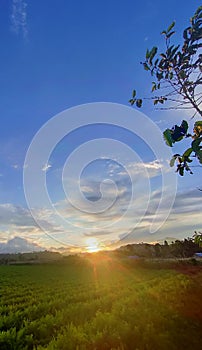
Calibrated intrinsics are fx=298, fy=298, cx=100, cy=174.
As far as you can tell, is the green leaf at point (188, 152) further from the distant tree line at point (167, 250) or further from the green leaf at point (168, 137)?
the distant tree line at point (167, 250)

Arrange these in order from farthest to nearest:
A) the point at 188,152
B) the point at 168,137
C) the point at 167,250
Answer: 1. the point at 167,250
2. the point at 188,152
3. the point at 168,137

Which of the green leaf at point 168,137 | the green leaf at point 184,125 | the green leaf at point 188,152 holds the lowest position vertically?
the green leaf at point 188,152

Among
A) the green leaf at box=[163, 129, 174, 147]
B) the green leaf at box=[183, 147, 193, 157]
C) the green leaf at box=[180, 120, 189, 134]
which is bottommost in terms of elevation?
the green leaf at box=[183, 147, 193, 157]

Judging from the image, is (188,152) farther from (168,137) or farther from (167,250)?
(167,250)

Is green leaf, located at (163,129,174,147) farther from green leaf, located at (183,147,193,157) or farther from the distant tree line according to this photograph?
the distant tree line

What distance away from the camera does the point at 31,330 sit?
367 inches

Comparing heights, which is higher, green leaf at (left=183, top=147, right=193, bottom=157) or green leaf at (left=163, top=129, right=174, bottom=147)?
green leaf at (left=163, top=129, right=174, bottom=147)

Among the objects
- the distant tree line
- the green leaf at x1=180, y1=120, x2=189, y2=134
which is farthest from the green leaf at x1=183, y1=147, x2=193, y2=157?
the distant tree line

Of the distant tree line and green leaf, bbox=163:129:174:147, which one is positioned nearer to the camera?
green leaf, bbox=163:129:174:147

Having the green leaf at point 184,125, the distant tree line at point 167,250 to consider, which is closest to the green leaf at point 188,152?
the green leaf at point 184,125

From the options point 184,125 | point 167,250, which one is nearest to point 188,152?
point 184,125

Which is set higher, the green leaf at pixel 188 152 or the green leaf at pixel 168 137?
the green leaf at pixel 168 137

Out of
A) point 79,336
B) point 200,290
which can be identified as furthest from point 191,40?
point 200,290

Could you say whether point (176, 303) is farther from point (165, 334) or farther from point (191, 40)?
point (191, 40)
